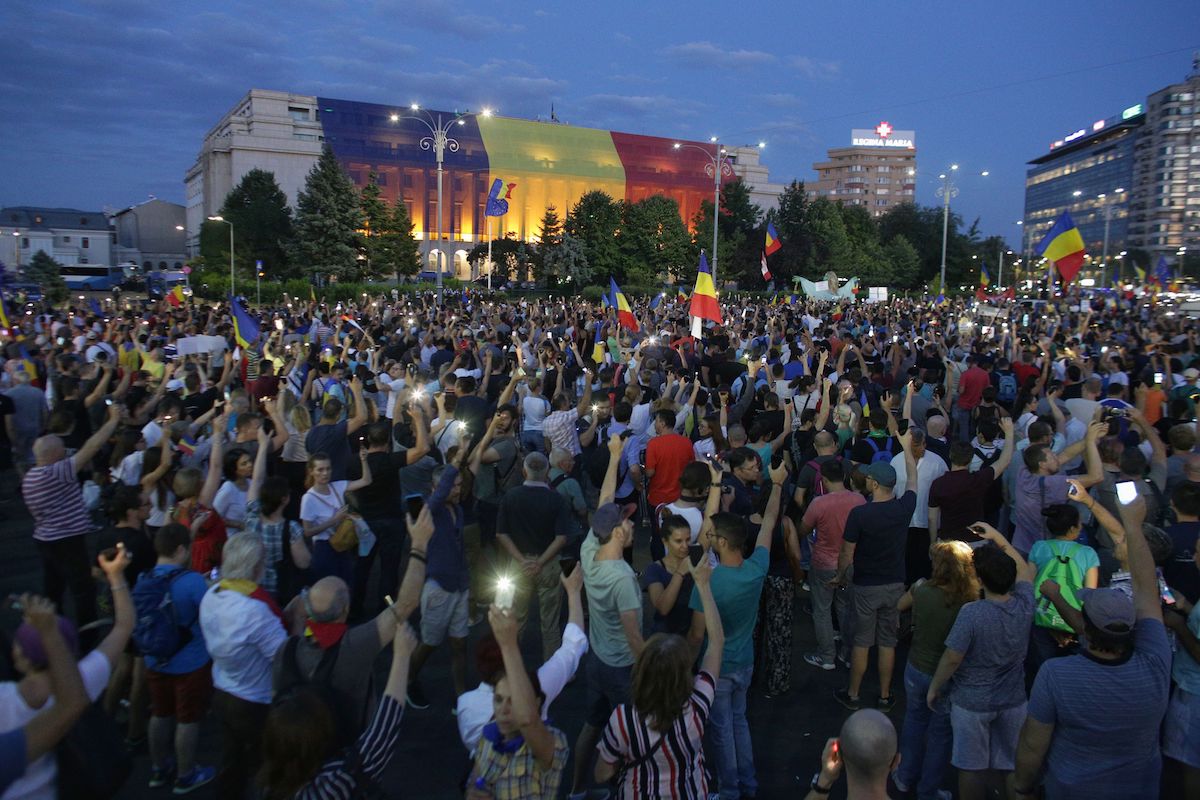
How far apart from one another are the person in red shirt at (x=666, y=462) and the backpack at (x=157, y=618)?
358cm

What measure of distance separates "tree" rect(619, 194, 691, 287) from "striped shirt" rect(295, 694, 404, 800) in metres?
56.4

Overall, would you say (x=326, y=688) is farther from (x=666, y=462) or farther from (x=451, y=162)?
(x=451, y=162)

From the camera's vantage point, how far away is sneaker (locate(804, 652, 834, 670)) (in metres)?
5.94

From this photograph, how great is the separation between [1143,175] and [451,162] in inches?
4876

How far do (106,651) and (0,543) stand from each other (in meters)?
7.04

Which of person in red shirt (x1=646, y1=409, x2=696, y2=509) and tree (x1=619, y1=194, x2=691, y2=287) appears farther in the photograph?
tree (x1=619, y1=194, x2=691, y2=287)

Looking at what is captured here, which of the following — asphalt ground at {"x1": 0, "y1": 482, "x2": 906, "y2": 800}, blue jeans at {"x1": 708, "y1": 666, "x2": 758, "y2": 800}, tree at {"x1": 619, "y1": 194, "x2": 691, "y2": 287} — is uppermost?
tree at {"x1": 619, "y1": 194, "x2": 691, "y2": 287}

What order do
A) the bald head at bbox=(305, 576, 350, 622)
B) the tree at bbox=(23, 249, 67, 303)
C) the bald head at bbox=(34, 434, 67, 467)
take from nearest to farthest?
the bald head at bbox=(305, 576, 350, 622) < the bald head at bbox=(34, 434, 67, 467) < the tree at bbox=(23, 249, 67, 303)

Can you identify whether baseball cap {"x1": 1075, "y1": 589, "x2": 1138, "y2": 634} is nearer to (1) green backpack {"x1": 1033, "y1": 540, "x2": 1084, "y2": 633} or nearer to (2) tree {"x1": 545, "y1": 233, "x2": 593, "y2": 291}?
(1) green backpack {"x1": 1033, "y1": 540, "x2": 1084, "y2": 633}

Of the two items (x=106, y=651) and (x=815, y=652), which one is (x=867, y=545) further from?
(x=106, y=651)

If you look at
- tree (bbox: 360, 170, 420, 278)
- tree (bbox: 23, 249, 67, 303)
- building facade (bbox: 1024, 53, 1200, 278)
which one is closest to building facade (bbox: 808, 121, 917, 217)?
building facade (bbox: 1024, 53, 1200, 278)

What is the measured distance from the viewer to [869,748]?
8.06ft

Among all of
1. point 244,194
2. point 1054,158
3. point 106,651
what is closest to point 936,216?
point 244,194

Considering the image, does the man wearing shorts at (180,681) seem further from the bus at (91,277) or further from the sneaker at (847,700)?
the bus at (91,277)
